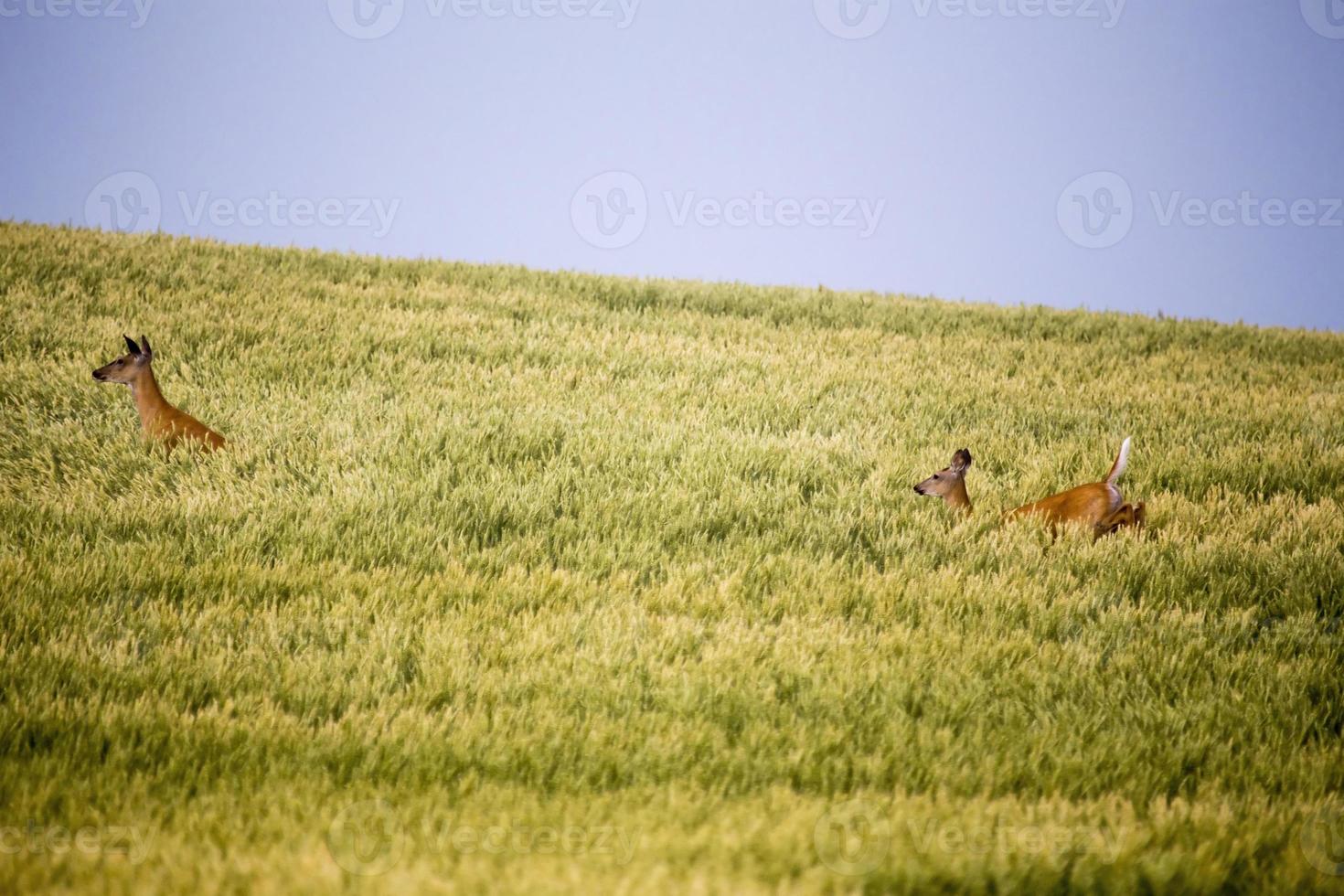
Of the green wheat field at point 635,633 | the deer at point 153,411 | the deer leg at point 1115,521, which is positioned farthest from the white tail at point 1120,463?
the deer at point 153,411

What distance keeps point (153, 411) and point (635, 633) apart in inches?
193

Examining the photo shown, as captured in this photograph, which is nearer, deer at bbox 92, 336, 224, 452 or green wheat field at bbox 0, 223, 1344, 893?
green wheat field at bbox 0, 223, 1344, 893

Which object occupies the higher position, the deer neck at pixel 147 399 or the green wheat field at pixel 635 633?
the deer neck at pixel 147 399

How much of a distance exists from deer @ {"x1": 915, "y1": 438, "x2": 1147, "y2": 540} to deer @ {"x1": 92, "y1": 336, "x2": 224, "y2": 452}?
588 centimetres

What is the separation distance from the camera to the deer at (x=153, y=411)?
6.93 metres

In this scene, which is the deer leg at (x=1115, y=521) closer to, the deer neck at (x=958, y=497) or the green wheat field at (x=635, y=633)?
the green wheat field at (x=635, y=633)

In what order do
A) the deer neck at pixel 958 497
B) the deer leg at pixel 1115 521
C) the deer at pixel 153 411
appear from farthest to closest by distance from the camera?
the deer at pixel 153 411, the deer neck at pixel 958 497, the deer leg at pixel 1115 521

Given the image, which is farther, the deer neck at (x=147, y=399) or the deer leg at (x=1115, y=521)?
the deer neck at (x=147, y=399)

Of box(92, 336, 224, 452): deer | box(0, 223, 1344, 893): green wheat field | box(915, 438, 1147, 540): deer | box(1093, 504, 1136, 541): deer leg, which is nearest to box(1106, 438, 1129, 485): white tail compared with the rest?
box(915, 438, 1147, 540): deer

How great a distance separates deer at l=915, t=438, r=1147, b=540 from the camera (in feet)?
20.7

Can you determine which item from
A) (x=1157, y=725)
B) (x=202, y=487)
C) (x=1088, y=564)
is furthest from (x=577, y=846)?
(x=202, y=487)

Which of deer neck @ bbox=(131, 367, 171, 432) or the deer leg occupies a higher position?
deer neck @ bbox=(131, 367, 171, 432)

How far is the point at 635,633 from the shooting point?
4707 millimetres

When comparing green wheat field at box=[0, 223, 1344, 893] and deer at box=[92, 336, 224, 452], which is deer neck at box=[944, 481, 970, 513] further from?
deer at box=[92, 336, 224, 452]
